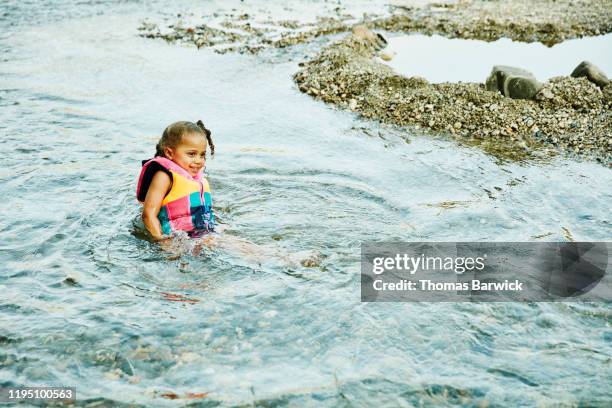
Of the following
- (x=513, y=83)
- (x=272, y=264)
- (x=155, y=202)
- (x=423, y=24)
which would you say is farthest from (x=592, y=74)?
(x=155, y=202)

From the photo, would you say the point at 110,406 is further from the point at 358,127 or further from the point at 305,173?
the point at 358,127

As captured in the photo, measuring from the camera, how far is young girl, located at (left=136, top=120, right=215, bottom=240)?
6.04 metres

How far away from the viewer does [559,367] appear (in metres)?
4.48

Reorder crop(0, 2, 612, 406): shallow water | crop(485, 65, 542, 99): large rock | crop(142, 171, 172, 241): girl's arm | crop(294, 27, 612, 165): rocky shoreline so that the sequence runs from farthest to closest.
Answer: crop(485, 65, 542, 99): large rock < crop(294, 27, 612, 165): rocky shoreline < crop(142, 171, 172, 241): girl's arm < crop(0, 2, 612, 406): shallow water

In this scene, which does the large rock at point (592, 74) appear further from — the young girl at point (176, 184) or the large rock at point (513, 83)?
→ the young girl at point (176, 184)

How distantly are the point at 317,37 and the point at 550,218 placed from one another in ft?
34.3

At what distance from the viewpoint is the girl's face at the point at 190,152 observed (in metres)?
6.06

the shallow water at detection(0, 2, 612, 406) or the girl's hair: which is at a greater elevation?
the girl's hair

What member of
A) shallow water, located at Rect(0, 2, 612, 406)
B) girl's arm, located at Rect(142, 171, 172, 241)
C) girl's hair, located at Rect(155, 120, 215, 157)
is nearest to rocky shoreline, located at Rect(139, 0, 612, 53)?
shallow water, located at Rect(0, 2, 612, 406)

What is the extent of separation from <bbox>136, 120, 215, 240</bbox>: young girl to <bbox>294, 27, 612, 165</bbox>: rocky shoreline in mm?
4882

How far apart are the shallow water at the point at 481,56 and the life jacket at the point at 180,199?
737 cm

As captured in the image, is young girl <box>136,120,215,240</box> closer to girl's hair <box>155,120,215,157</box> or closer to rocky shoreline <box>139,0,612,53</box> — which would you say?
→ girl's hair <box>155,120,215,157</box>

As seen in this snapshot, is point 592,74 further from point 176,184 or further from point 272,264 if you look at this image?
point 176,184

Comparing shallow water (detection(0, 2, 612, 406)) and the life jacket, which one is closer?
shallow water (detection(0, 2, 612, 406))
